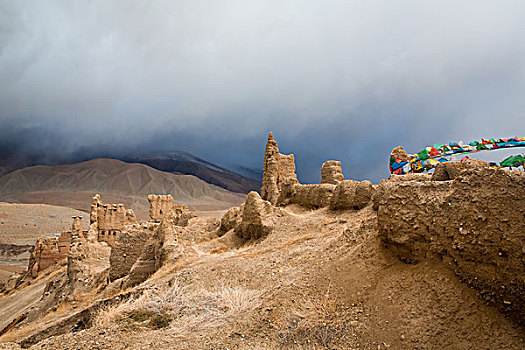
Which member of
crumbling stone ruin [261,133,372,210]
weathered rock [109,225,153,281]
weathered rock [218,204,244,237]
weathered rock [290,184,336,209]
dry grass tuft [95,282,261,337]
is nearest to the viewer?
dry grass tuft [95,282,261,337]

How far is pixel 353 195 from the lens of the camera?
40.2 ft

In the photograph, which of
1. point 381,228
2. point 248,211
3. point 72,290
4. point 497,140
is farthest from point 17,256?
point 497,140

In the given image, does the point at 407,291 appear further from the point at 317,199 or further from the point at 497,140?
the point at 497,140

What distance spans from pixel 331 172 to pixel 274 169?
3.97 meters

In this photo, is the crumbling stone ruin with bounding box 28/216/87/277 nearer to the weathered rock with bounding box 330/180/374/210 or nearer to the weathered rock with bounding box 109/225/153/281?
the weathered rock with bounding box 109/225/153/281

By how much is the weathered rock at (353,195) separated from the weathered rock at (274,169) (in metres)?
8.76

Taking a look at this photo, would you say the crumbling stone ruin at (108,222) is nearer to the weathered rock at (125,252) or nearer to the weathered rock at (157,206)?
the weathered rock at (157,206)

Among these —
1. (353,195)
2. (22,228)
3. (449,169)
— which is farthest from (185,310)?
(22,228)

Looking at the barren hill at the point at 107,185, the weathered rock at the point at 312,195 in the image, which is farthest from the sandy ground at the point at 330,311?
the barren hill at the point at 107,185

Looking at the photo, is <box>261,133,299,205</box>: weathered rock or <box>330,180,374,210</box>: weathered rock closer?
<box>330,180,374,210</box>: weathered rock

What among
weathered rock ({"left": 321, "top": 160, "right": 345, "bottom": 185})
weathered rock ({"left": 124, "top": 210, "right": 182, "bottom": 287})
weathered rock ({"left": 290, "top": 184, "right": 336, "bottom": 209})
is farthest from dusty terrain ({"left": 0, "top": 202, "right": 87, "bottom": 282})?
weathered rock ({"left": 321, "top": 160, "right": 345, "bottom": 185})

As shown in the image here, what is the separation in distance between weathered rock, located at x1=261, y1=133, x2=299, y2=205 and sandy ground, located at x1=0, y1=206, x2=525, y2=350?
1441 centimetres

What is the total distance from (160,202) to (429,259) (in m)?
30.4

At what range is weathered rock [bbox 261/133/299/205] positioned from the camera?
21.6m
